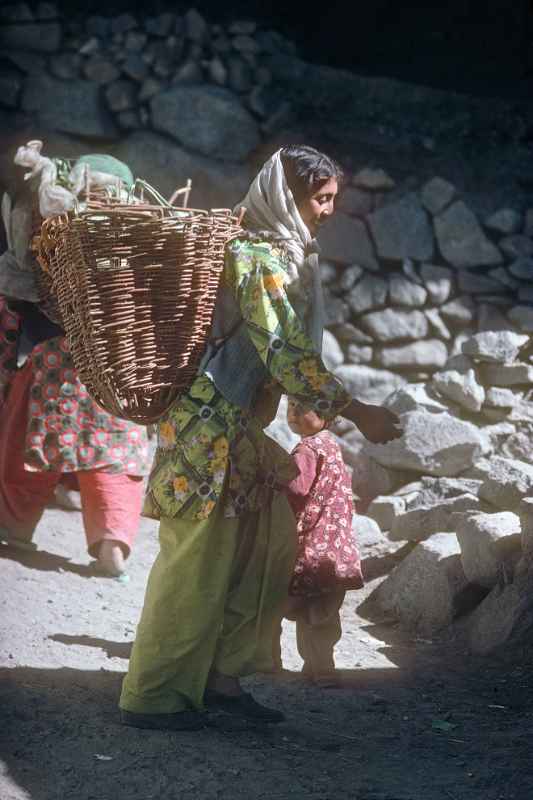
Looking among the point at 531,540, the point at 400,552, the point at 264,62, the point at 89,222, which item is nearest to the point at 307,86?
the point at 264,62

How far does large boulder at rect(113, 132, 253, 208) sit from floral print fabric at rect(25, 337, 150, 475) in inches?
105

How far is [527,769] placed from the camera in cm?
277

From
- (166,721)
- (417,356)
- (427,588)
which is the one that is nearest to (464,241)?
(417,356)

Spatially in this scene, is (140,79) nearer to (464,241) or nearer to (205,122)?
(205,122)

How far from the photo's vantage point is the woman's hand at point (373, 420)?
2695 millimetres

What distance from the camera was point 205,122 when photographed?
726cm

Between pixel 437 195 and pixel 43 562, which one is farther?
pixel 437 195

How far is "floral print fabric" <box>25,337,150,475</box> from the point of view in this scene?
463 cm

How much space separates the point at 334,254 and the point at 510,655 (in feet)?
12.4

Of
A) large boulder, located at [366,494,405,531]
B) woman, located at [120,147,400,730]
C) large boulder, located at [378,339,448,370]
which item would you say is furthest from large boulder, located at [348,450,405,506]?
woman, located at [120,147,400,730]

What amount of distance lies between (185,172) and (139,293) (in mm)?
4639

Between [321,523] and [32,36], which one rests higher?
[32,36]

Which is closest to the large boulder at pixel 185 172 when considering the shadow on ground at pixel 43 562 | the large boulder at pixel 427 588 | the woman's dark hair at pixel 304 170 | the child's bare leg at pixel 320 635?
the shadow on ground at pixel 43 562

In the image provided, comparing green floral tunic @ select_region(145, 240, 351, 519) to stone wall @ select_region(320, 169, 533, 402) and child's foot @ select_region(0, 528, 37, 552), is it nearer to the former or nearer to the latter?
child's foot @ select_region(0, 528, 37, 552)
